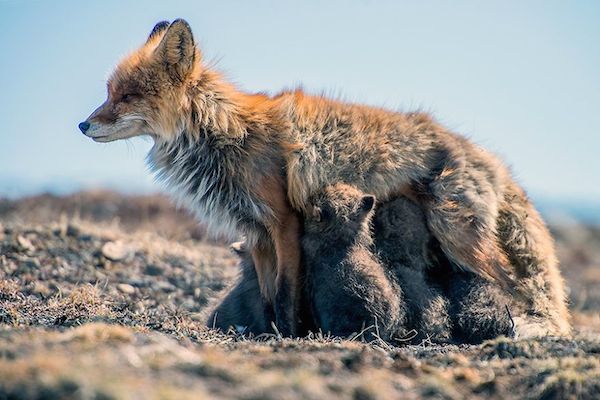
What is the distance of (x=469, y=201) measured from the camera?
7.94 meters

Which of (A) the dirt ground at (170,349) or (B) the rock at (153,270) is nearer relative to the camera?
(A) the dirt ground at (170,349)

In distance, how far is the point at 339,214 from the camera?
746 cm

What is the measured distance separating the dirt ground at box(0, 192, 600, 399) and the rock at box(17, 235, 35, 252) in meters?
0.02

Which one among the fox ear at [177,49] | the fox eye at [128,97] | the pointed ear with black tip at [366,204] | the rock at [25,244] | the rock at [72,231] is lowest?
the rock at [25,244]

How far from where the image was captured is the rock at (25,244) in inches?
408

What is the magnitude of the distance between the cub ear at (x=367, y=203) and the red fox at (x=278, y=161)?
0.40 meters

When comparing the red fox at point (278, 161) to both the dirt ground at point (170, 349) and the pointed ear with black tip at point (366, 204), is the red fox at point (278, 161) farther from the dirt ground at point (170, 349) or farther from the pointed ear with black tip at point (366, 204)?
the dirt ground at point (170, 349)

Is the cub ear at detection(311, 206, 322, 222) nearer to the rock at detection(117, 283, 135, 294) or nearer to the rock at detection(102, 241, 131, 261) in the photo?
the rock at detection(117, 283, 135, 294)

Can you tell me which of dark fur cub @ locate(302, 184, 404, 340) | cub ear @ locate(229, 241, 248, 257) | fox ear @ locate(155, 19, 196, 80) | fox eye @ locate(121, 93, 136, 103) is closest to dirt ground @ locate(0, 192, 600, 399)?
dark fur cub @ locate(302, 184, 404, 340)

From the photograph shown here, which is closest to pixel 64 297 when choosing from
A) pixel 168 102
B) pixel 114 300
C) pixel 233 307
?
pixel 114 300

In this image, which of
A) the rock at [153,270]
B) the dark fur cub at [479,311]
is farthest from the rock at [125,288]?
the dark fur cub at [479,311]

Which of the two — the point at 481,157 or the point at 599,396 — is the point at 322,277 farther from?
the point at 599,396

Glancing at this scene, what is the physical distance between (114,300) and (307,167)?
3056mm

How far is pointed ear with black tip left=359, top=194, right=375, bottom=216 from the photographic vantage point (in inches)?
293
